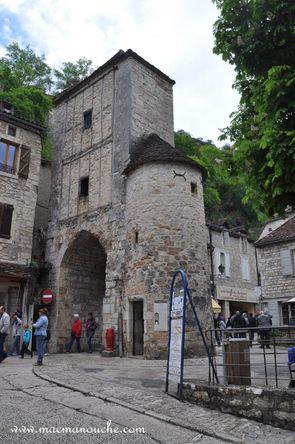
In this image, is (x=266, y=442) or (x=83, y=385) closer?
(x=266, y=442)

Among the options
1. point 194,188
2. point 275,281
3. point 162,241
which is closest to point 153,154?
point 194,188

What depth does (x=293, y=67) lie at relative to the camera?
18.2 feet

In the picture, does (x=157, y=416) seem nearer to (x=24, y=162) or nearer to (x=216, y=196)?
(x=24, y=162)

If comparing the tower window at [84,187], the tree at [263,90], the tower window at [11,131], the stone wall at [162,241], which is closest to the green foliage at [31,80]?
the tower window at [11,131]

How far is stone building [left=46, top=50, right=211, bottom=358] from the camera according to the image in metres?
12.9

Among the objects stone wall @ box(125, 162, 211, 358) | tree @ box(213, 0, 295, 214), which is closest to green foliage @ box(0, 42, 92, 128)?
stone wall @ box(125, 162, 211, 358)

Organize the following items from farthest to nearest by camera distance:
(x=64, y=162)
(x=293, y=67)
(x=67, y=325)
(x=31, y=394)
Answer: (x=64, y=162), (x=67, y=325), (x=31, y=394), (x=293, y=67)

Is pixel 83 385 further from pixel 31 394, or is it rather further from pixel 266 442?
pixel 266 442

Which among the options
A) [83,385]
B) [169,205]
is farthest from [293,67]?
[169,205]

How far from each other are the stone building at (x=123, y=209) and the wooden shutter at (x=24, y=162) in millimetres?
1818

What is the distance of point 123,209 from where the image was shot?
1469cm

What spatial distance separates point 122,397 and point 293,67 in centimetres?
561

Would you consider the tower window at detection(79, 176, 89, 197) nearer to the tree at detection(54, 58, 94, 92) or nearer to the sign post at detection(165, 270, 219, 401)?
the sign post at detection(165, 270, 219, 401)

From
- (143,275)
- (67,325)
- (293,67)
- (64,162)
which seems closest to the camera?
(293,67)
